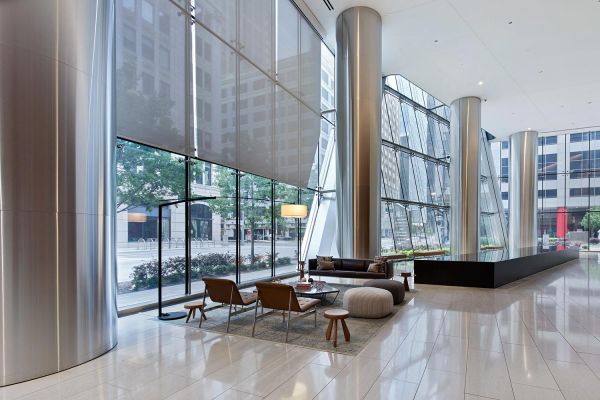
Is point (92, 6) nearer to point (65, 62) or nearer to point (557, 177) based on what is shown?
point (65, 62)

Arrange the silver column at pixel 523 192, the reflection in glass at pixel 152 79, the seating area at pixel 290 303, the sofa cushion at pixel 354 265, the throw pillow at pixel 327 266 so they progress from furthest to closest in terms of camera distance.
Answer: the silver column at pixel 523 192, the throw pillow at pixel 327 266, the sofa cushion at pixel 354 265, the reflection in glass at pixel 152 79, the seating area at pixel 290 303

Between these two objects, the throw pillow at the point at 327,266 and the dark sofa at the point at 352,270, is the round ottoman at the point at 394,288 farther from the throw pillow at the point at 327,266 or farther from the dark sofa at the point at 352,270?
the throw pillow at the point at 327,266

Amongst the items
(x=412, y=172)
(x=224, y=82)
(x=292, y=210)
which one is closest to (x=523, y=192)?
(x=412, y=172)

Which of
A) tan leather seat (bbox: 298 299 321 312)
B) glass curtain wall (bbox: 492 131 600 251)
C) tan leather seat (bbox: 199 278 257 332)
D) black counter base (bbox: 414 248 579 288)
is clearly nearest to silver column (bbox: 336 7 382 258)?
black counter base (bbox: 414 248 579 288)

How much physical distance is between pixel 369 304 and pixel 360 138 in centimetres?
526

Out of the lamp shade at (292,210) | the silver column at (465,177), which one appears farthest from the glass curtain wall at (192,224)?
the silver column at (465,177)

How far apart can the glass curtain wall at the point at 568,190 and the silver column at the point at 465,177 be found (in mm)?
7925

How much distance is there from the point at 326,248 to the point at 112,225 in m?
7.61

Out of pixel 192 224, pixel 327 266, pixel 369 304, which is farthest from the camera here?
pixel 327 266

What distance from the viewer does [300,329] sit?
4.83 metres

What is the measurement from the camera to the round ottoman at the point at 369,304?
5.29 m

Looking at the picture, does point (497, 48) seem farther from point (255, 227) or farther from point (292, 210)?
point (255, 227)

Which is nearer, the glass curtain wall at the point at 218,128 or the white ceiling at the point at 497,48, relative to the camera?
the glass curtain wall at the point at 218,128

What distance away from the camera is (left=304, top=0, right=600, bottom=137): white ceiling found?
363 inches
